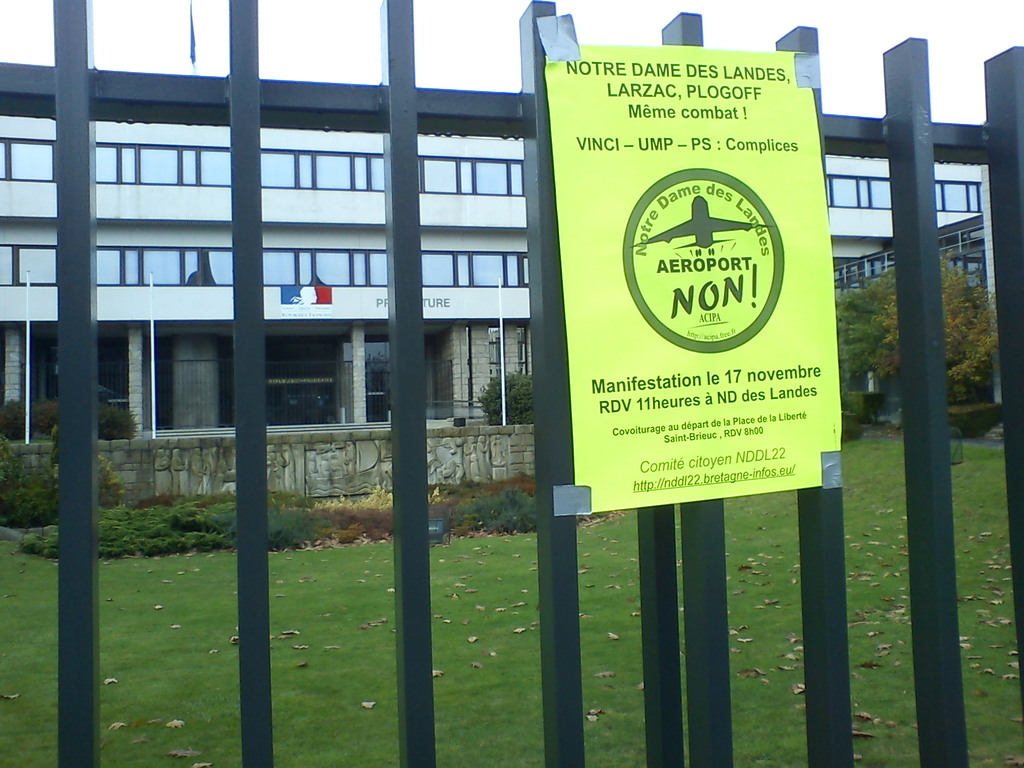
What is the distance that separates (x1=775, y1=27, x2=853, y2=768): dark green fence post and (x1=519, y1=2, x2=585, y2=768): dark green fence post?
690 mm

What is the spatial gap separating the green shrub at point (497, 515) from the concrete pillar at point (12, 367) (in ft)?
72.7

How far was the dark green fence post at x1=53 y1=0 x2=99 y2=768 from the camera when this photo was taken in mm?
1888

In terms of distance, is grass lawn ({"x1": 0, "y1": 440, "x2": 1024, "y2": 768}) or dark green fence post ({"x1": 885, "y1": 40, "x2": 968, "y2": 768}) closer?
dark green fence post ({"x1": 885, "y1": 40, "x2": 968, "y2": 768})

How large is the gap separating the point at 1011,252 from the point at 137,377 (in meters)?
35.0

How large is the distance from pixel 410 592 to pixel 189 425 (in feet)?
103

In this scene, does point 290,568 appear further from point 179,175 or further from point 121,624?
point 179,175

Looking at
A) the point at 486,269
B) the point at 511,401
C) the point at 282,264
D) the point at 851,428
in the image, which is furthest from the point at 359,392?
the point at 851,428

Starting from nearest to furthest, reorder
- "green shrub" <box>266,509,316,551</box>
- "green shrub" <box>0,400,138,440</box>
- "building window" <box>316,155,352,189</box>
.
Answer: "green shrub" <box>266,509,316,551</box> → "green shrub" <box>0,400,138,440</box> → "building window" <box>316,155,352,189</box>

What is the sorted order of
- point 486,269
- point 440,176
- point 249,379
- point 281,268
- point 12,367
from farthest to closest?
point 486,269 → point 440,176 → point 281,268 → point 12,367 → point 249,379

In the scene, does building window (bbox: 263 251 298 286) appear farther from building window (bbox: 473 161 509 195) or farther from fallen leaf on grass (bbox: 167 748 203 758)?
fallen leaf on grass (bbox: 167 748 203 758)

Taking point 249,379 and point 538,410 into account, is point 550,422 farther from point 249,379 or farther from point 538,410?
point 249,379

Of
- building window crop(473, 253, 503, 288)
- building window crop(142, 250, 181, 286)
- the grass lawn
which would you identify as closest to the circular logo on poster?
the grass lawn

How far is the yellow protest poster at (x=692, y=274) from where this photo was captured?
209 centimetres

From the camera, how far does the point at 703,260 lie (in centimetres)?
219
